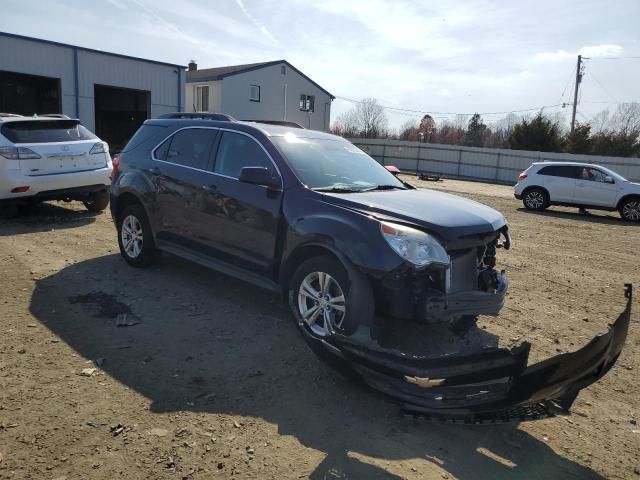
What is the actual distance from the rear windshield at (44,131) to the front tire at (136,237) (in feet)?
11.8

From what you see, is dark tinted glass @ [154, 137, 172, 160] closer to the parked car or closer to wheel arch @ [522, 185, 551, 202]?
the parked car

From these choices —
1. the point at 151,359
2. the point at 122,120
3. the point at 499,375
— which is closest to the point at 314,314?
the point at 151,359

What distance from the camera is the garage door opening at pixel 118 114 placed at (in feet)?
89.8

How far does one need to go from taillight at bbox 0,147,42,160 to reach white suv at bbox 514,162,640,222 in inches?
563

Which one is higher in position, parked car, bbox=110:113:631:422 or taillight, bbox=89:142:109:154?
taillight, bbox=89:142:109:154

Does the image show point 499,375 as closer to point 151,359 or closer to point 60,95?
point 151,359

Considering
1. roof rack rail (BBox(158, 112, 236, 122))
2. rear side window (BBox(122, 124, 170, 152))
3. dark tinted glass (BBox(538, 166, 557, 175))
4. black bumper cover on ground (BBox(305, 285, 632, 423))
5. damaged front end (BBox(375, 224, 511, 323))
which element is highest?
roof rack rail (BBox(158, 112, 236, 122))

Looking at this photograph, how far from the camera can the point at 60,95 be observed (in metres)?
21.5

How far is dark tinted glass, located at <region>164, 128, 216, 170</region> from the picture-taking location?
17.8 ft

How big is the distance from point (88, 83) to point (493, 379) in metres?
23.4

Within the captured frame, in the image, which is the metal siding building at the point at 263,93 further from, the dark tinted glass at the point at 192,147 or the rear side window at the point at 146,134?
the dark tinted glass at the point at 192,147

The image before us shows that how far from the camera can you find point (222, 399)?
3479 mm

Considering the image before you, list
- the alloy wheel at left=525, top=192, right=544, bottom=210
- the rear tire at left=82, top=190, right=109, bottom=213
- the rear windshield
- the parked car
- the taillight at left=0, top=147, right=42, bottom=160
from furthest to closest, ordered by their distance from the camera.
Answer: the alloy wheel at left=525, top=192, right=544, bottom=210 → the rear tire at left=82, top=190, right=109, bottom=213 → the rear windshield → the taillight at left=0, top=147, right=42, bottom=160 → the parked car

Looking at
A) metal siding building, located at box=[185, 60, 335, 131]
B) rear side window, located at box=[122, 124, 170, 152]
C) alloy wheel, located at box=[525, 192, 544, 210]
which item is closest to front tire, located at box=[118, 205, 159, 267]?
rear side window, located at box=[122, 124, 170, 152]
